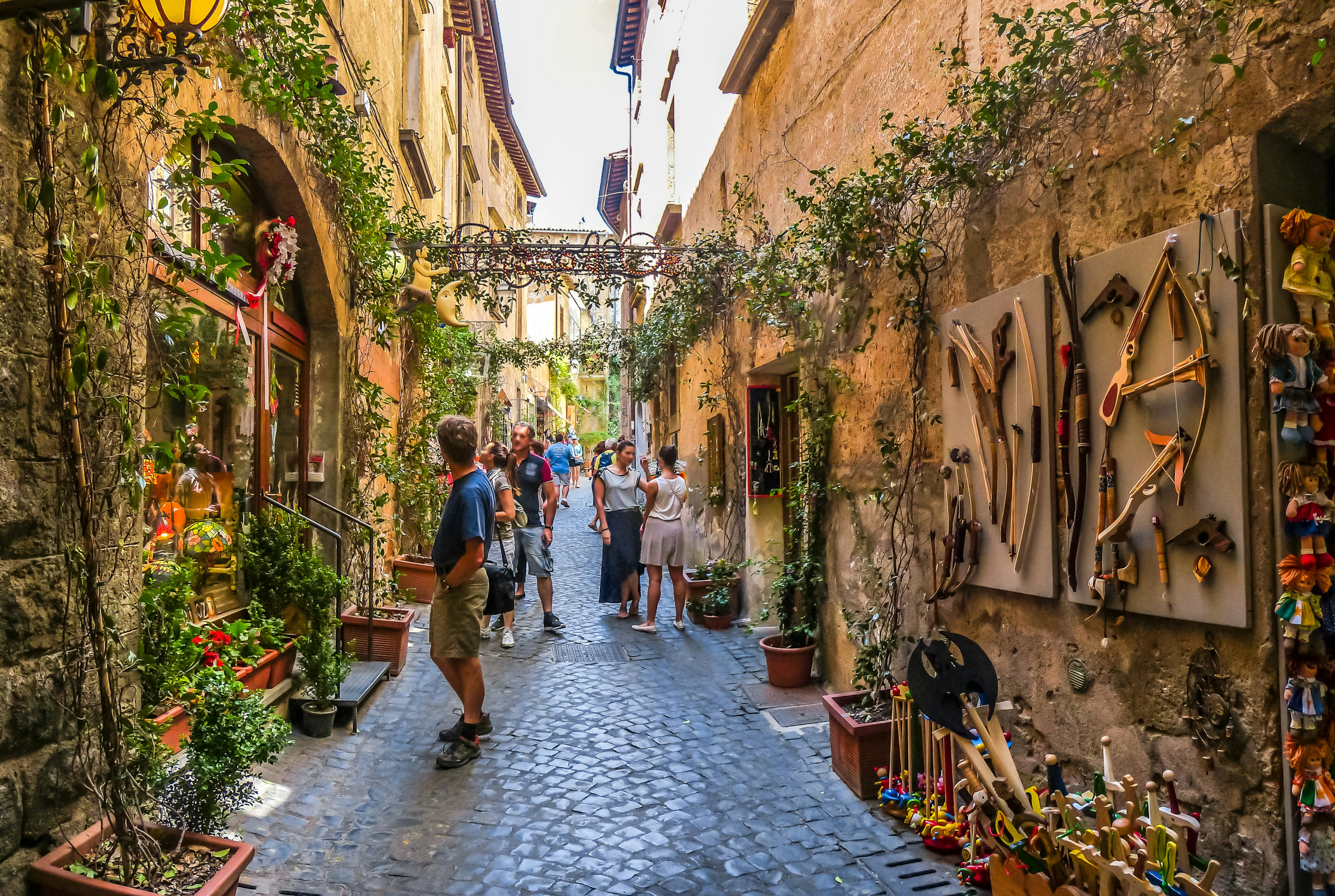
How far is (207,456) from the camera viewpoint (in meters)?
4.59

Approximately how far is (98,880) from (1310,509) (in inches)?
131

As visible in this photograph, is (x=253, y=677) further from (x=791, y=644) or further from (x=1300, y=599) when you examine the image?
(x=1300, y=599)

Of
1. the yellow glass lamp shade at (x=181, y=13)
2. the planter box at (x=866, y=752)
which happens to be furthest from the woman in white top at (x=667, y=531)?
the yellow glass lamp shade at (x=181, y=13)

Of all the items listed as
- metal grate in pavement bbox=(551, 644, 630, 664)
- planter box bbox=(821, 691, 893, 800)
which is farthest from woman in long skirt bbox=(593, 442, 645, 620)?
planter box bbox=(821, 691, 893, 800)

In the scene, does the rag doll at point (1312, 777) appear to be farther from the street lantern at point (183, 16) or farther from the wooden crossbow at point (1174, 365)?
the street lantern at point (183, 16)

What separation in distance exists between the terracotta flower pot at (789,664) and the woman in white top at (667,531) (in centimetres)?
191

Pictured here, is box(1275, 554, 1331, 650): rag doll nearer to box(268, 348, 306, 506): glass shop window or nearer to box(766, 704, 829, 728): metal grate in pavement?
box(766, 704, 829, 728): metal grate in pavement

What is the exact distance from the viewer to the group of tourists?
430 cm

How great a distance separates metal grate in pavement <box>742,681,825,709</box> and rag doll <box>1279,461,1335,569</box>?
11.0 feet

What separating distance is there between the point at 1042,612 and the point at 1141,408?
3.07 ft

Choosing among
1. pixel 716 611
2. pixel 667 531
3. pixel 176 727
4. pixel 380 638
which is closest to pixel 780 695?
pixel 716 611

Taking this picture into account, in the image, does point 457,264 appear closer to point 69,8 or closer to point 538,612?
point 538,612

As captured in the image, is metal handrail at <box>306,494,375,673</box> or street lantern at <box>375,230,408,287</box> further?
street lantern at <box>375,230,408,287</box>

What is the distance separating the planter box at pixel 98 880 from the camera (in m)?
2.28
